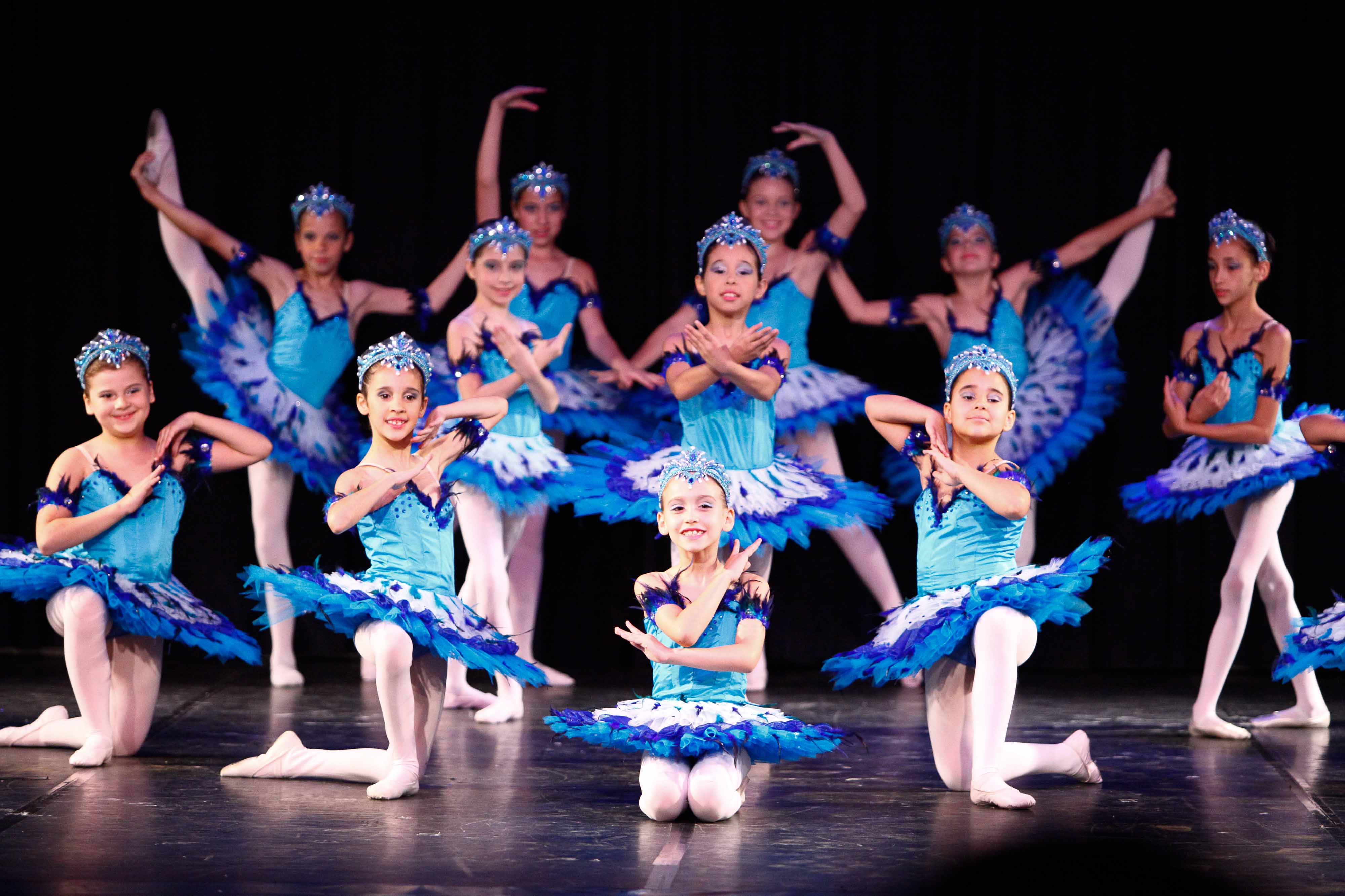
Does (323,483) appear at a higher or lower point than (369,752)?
higher

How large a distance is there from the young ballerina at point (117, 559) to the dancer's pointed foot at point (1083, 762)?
2044mm

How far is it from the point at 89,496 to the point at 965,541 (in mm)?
2221

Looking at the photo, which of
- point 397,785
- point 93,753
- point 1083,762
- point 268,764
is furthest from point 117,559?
point 1083,762

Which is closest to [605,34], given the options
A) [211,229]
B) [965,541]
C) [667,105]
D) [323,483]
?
[667,105]

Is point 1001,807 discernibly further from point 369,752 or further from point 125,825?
point 125,825

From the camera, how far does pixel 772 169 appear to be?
547 centimetres

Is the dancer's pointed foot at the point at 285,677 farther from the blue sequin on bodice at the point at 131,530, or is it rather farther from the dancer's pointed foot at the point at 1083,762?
the dancer's pointed foot at the point at 1083,762

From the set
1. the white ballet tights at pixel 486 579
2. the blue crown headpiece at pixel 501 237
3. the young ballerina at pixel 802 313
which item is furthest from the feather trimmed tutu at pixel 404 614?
the young ballerina at pixel 802 313

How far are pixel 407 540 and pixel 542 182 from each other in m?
2.13

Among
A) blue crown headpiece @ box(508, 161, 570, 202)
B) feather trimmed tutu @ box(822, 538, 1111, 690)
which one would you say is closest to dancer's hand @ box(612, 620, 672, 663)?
feather trimmed tutu @ box(822, 538, 1111, 690)

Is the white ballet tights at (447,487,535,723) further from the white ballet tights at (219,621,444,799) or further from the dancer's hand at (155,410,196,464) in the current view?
the dancer's hand at (155,410,196,464)

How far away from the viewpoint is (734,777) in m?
3.26

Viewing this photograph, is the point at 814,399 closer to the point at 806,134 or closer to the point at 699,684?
the point at 806,134

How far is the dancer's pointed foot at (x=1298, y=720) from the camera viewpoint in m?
4.57
